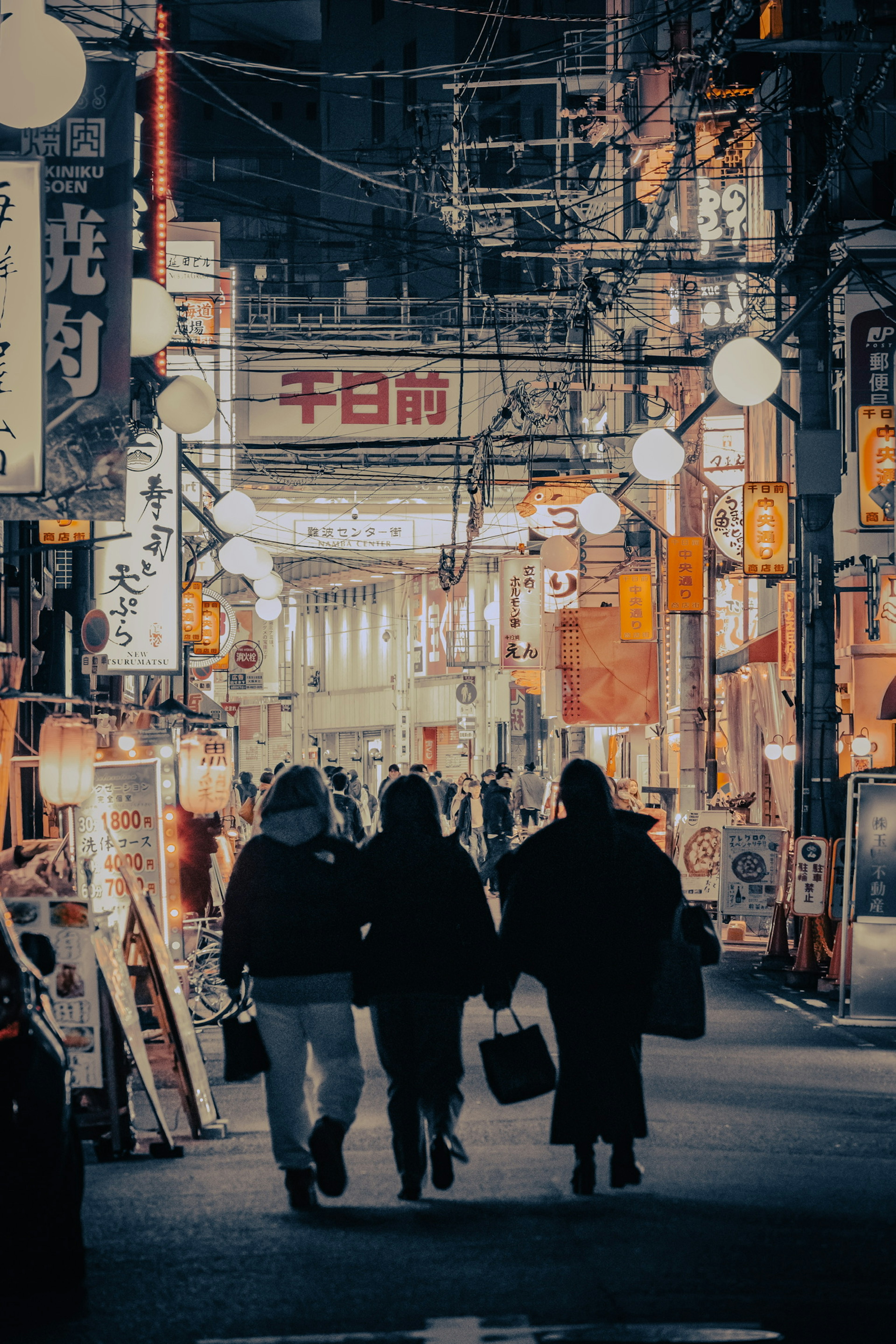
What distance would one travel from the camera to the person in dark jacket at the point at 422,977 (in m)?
7.42

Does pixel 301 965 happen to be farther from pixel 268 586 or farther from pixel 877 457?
pixel 268 586

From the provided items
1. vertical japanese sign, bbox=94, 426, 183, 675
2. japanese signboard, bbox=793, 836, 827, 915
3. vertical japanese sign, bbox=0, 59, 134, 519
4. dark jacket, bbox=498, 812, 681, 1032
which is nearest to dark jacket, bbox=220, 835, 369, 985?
dark jacket, bbox=498, 812, 681, 1032

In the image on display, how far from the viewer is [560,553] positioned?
27.4 meters

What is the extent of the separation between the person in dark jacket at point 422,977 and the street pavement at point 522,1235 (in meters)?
0.34

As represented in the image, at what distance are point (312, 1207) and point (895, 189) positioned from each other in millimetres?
21854

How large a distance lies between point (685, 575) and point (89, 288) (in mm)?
15291

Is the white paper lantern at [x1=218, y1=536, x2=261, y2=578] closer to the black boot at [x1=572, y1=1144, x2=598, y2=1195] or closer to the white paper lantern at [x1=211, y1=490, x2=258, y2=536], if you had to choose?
the white paper lantern at [x1=211, y1=490, x2=258, y2=536]

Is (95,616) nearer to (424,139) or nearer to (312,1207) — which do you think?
(312,1207)

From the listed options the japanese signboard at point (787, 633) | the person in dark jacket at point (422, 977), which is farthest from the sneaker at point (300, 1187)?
the japanese signboard at point (787, 633)

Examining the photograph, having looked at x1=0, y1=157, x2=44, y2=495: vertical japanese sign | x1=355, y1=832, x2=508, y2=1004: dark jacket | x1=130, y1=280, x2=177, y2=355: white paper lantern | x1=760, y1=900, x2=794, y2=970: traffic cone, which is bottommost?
x1=760, y1=900, x2=794, y2=970: traffic cone

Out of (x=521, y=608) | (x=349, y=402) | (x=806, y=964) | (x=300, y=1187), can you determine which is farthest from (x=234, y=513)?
(x=521, y=608)

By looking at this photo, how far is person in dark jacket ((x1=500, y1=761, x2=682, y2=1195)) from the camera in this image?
7453 millimetres

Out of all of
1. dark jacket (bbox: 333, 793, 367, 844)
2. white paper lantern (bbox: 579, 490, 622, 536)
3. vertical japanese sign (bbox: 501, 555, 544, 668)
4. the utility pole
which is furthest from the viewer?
vertical japanese sign (bbox: 501, 555, 544, 668)

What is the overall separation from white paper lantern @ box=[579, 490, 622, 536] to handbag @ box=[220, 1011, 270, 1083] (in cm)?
1357
